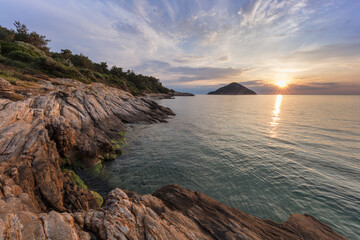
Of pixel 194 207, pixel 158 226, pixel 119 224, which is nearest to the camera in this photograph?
pixel 119 224

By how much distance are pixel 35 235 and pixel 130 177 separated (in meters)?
8.72

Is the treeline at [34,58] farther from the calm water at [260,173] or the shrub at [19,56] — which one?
the calm water at [260,173]

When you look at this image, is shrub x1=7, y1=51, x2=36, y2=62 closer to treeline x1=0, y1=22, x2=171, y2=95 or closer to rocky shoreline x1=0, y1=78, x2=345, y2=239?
treeline x1=0, y1=22, x2=171, y2=95

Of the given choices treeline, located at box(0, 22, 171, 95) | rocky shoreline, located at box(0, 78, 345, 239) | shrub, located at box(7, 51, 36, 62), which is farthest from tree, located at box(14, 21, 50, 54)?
rocky shoreline, located at box(0, 78, 345, 239)

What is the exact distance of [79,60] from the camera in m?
59.3

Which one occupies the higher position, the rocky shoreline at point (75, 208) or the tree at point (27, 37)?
the tree at point (27, 37)

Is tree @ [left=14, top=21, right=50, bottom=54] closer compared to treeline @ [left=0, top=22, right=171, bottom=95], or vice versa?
treeline @ [left=0, top=22, right=171, bottom=95]

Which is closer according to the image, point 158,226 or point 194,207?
point 158,226

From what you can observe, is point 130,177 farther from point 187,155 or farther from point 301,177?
point 301,177

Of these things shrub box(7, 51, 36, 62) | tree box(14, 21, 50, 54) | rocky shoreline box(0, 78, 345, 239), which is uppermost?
tree box(14, 21, 50, 54)

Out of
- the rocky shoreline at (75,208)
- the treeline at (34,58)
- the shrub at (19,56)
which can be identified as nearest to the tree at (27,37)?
the treeline at (34,58)

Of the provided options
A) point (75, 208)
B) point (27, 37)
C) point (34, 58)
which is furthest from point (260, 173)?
point (27, 37)

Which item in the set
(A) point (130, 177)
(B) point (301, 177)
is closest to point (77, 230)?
(A) point (130, 177)

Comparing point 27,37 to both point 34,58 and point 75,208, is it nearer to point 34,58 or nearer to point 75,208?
point 34,58
